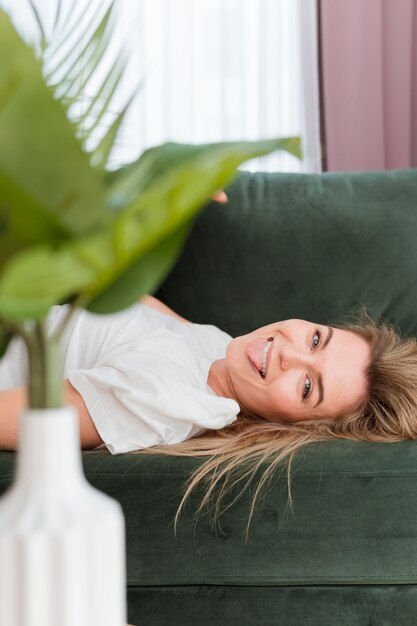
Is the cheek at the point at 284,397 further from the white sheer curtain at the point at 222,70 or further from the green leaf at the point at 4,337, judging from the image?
the white sheer curtain at the point at 222,70

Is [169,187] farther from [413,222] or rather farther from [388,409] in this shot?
[413,222]

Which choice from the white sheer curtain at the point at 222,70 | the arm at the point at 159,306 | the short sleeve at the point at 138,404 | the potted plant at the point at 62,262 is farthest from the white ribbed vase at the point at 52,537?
the white sheer curtain at the point at 222,70

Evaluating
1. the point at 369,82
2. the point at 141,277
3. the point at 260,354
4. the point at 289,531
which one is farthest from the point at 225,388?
the point at 369,82

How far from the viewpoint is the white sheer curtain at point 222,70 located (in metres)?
3.00

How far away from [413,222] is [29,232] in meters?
1.66

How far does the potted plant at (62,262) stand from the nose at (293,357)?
44.9 inches

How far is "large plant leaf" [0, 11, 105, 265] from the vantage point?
46 cm

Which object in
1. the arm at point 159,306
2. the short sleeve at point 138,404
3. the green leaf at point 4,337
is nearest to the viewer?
the green leaf at point 4,337

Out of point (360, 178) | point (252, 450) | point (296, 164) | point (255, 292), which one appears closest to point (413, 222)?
point (360, 178)

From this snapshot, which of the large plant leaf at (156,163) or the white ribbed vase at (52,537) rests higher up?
the large plant leaf at (156,163)

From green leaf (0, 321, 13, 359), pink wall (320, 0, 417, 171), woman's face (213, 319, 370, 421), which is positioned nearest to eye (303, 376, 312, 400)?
woman's face (213, 319, 370, 421)

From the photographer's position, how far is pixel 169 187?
0.47 meters

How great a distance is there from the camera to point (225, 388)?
5.93 feet

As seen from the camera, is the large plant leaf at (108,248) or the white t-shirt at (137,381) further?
the white t-shirt at (137,381)
